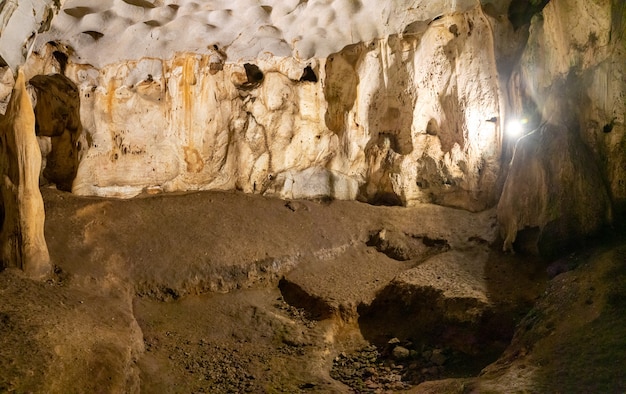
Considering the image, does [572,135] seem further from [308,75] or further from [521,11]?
[308,75]

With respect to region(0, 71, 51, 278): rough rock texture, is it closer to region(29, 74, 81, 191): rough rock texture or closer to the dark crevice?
region(29, 74, 81, 191): rough rock texture

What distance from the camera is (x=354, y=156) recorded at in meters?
10.4

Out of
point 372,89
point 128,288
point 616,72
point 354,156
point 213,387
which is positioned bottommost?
point 213,387

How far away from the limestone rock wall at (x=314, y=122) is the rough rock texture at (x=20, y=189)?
2.47 metres

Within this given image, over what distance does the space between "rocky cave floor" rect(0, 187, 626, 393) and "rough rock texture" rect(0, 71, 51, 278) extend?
0.82 ft

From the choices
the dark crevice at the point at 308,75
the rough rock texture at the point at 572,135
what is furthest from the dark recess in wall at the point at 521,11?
the dark crevice at the point at 308,75

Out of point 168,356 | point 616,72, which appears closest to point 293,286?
point 168,356

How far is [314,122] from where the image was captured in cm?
1059

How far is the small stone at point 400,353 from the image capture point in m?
6.29

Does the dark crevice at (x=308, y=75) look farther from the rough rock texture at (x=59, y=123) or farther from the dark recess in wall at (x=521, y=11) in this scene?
the rough rock texture at (x=59, y=123)

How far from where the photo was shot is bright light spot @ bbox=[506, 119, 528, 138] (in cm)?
842

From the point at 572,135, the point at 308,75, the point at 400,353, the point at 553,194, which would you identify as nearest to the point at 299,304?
the point at 400,353

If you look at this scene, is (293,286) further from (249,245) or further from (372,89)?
(372,89)

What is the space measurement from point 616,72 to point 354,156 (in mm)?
5178
